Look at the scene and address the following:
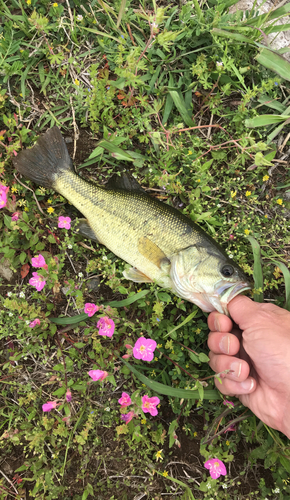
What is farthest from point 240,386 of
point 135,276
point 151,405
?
point 135,276

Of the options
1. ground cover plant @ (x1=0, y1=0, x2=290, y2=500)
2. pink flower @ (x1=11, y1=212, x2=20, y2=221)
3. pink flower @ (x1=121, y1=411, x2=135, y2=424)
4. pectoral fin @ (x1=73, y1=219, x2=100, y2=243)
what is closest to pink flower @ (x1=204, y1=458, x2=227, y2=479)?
ground cover plant @ (x1=0, y1=0, x2=290, y2=500)

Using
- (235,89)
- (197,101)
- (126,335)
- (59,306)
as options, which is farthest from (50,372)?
(235,89)

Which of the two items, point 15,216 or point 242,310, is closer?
point 242,310

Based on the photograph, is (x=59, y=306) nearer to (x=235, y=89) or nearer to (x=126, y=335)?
(x=126, y=335)

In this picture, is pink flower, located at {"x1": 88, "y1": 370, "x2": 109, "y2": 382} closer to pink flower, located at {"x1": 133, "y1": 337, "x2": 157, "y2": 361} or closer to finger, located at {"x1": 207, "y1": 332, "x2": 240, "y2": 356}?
pink flower, located at {"x1": 133, "y1": 337, "x2": 157, "y2": 361}

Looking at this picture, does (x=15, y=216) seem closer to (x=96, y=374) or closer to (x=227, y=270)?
(x=96, y=374)

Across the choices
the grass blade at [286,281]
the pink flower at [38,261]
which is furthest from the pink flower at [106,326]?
the grass blade at [286,281]

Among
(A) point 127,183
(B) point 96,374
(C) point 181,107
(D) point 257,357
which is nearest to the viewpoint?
(B) point 96,374
